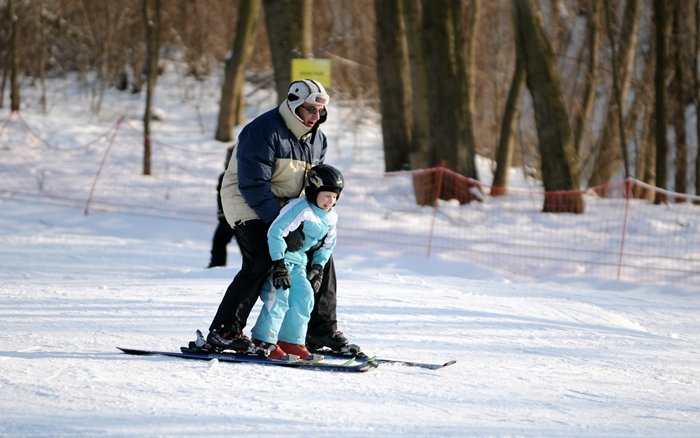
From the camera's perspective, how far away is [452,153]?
18047 mm

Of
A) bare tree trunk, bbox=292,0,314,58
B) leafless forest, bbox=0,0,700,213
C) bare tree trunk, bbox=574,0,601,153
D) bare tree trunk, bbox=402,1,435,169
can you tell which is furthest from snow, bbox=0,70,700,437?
bare tree trunk, bbox=574,0,601,153

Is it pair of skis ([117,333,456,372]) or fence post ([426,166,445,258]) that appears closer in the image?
pair of skis ([117,333,456,372])

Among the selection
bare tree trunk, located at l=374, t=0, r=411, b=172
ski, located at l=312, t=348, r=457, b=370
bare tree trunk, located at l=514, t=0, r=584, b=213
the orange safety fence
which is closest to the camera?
ski, located at l=312, t=348, r=457, b=370

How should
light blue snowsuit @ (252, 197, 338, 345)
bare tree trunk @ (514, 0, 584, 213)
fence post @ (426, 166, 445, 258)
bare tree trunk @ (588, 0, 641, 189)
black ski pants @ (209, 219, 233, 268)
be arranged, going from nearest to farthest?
1. light blue snowsuit @ (252, 197, 338, 345)
2. black ski pants @ (209, 219, 233, 268)
3. fence post @ (426, 166, 445, 258)
4. bare tree trunk @ (514, 0, 584, 213)
5. bare tree trunk @ (588, 0, 641, 189)

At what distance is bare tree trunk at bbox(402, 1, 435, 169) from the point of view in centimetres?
1830

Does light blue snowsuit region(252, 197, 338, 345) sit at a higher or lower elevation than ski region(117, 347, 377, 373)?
higher

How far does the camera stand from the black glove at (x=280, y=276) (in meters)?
5.97

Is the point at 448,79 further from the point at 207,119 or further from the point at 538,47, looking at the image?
the point at 207,119

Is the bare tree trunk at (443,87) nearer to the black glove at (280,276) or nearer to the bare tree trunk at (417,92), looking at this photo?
the bare tree trunk at (417,92)

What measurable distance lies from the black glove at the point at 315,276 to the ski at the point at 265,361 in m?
0.47

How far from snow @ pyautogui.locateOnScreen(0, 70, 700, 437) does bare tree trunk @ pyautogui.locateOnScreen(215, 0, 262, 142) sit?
36.0 ft

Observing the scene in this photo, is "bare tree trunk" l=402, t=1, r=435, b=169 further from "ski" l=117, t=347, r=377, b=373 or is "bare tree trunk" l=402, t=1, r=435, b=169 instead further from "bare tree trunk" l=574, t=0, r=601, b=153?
"ski" l=117, t=347, r=377, b=373

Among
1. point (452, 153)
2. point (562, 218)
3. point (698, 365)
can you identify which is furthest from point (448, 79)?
point (698, 365)

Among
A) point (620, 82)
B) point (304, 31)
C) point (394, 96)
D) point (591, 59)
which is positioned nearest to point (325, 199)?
point (304, 31)
